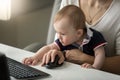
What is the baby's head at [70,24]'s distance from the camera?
132 cm

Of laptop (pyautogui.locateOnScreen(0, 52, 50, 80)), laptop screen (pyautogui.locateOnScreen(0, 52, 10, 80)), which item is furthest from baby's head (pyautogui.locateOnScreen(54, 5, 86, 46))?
laptop screen (pyautogui.locateOnScreen(0, 52, 10, 80))

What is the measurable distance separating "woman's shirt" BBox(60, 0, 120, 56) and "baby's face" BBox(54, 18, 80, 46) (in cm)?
22

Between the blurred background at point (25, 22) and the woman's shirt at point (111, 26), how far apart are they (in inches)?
38.5

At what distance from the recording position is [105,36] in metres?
1.53

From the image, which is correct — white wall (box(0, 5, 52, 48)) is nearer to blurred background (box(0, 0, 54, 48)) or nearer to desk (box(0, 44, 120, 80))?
blurred background (box(0, 0, 54, 48))

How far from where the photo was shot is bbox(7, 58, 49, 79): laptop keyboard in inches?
42.2

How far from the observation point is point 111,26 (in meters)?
1.53

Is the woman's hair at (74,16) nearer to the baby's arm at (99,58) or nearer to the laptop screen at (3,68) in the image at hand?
the baby's arm at (99,58)

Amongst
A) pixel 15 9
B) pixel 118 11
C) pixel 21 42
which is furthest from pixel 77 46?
pixel 21 42

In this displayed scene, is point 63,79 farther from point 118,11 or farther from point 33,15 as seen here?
point 33,15

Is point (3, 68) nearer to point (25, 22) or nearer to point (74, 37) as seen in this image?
point (74, 37)

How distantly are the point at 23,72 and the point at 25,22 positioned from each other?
4.80 ft

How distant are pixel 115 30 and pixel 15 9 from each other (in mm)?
1081

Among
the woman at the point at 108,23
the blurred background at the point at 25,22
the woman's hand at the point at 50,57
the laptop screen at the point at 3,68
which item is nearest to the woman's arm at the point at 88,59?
the woman at the point at 108,23
